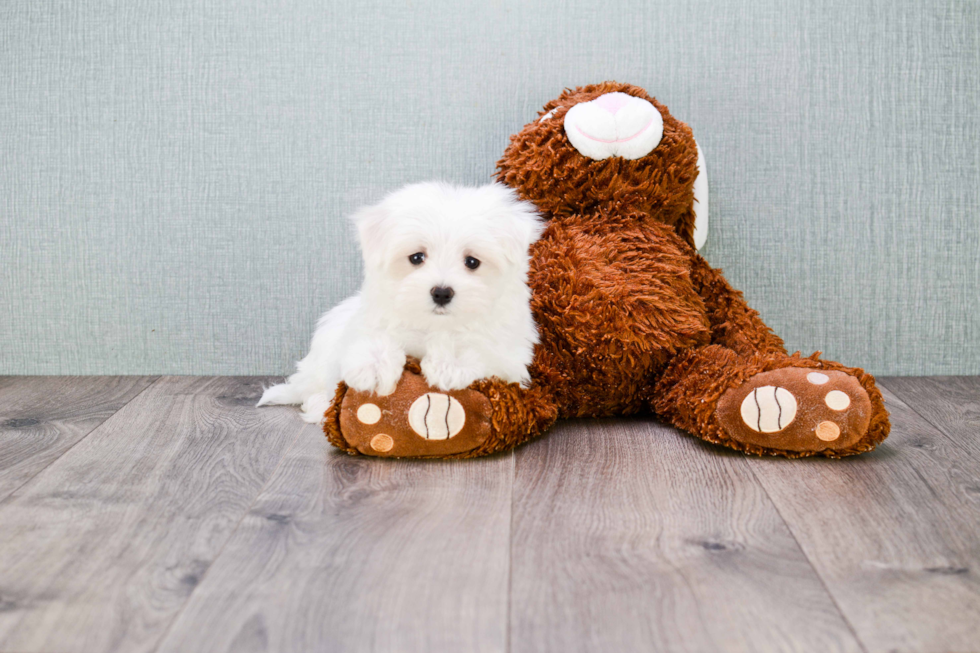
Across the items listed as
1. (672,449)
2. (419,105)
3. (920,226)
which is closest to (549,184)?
(419,105)

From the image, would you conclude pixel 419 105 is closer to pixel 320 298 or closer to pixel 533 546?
pixel 320 298

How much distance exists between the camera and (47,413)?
174 centimetres

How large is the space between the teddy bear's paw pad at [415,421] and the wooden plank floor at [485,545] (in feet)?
0.12

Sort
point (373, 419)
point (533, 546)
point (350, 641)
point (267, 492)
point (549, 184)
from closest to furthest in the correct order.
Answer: point (350, 641) → point (533, 546) → point (267, 492) → point (373, 419) → point (549, 184)

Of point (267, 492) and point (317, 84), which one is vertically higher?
point (317, 84)

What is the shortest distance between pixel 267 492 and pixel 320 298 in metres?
0.84

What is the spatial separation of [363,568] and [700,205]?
1162mm

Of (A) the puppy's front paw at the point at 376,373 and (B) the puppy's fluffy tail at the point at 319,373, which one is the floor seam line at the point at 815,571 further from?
(B) the puppy's fluffy tail at the point at 319,373

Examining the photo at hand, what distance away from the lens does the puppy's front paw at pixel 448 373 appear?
139cm

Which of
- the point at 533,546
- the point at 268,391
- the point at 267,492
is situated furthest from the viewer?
the point at 268,391

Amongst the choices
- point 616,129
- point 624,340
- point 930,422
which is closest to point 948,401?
point 930,422

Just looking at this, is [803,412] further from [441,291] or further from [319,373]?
[319,373]

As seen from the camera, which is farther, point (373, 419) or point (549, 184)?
→ point (549, 184)

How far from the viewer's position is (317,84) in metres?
1.97
